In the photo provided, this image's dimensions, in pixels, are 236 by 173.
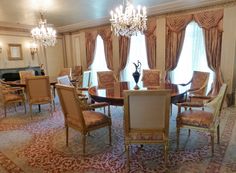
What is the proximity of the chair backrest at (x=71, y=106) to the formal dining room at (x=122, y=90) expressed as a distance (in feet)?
0.05

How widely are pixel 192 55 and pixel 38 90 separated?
405cm

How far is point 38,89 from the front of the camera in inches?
165

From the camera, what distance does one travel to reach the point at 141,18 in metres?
3.55

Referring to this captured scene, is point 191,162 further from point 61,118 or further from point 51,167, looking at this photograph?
point 61,118

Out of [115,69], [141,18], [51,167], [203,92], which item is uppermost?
[141,18]

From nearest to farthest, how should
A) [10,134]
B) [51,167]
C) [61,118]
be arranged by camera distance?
[51,167] < [10,134] < [61,118]

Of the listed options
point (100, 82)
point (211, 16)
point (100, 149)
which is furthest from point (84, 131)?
point (211, 16)

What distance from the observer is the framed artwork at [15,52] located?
7.27 meters

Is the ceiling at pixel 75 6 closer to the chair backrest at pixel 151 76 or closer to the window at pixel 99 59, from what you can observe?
the window at pixel 99 59

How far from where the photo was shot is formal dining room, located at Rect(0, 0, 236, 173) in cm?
230

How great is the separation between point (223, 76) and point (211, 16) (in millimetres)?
1513

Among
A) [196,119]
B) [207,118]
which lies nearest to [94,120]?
[196,119]

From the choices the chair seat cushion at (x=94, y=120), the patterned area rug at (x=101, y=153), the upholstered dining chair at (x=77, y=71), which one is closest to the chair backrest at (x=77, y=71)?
the upholstered dining chair at (x=77, y=71)

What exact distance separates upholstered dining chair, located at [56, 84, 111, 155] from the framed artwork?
5856 mm
